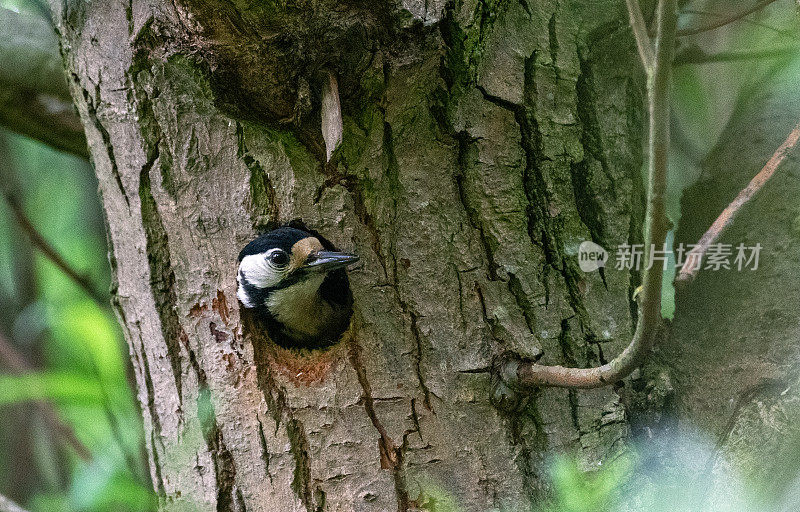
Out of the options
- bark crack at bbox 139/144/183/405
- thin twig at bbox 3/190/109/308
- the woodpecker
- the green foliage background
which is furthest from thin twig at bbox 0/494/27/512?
thin twig at bbox 3/190/109/308

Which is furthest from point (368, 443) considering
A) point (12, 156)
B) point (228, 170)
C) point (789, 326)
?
point (12, 156)

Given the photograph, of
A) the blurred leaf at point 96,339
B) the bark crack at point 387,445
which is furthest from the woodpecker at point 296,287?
the blurred leaf at point 96,339

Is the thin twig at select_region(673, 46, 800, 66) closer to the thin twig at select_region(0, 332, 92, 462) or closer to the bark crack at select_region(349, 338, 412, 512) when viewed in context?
the bark crack at select_region(349, 338, 412, 512)

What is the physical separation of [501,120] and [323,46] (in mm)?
427

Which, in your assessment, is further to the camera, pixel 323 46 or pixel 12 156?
pixel 12 156

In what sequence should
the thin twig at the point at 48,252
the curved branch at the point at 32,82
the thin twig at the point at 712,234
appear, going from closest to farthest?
1. the thin twig at the point at 712,234
2. the curved branch at the point at 32,82
3. the thin twig at the point at 48,252

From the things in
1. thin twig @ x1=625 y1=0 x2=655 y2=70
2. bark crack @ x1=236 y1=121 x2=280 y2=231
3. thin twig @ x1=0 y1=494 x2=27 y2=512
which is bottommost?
thin twig @ x1=0 y1=494 x2=27 y2=512

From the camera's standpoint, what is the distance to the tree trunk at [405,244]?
1.57m

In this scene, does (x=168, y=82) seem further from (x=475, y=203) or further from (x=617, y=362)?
(x=617, y=362)

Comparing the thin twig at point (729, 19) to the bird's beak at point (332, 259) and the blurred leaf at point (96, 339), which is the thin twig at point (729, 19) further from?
the blurred leaf at point (96, 339)

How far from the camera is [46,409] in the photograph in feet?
9.91

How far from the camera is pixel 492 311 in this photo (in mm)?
1591

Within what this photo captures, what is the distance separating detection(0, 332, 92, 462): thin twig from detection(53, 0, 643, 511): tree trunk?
4.25ft

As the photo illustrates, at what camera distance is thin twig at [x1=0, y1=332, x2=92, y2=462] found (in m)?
2.72
